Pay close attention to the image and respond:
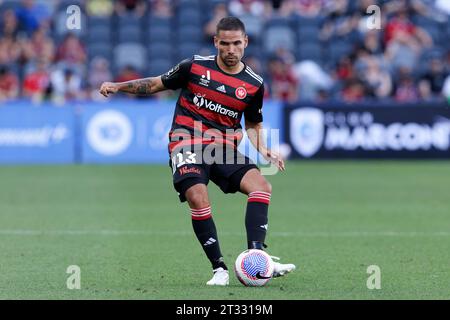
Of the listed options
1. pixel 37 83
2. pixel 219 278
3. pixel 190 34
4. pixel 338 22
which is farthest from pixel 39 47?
pixel 219 278

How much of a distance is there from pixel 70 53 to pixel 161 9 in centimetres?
328

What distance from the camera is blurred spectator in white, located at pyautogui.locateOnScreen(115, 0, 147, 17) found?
25469 mm

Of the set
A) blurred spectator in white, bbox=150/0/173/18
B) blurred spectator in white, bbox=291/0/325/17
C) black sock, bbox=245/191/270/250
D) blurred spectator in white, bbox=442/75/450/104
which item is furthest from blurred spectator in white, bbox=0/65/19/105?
black sock, bbox=245/191/270/250

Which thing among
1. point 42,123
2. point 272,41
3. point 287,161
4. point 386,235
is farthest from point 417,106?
point 386,235

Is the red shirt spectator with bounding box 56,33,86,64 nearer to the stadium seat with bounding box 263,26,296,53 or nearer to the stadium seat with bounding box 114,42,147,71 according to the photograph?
the stadium seat with bounding box 114,42,147,71

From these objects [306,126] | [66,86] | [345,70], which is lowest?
[306,126]

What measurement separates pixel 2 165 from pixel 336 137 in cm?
667

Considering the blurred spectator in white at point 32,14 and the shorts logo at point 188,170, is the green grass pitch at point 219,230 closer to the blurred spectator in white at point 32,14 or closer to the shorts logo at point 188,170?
the shorts logo at point 188,170

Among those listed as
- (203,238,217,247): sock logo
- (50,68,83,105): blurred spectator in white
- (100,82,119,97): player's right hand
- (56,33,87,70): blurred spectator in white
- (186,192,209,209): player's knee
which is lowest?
(203,238,217,247): sock logo

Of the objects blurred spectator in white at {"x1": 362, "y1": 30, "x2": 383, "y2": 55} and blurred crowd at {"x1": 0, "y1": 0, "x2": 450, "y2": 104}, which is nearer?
blurred crowd at {"x1": 0, "y1": 0, "x2": 450, "y2": 104}

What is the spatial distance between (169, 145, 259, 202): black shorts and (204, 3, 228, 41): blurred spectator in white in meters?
15.3

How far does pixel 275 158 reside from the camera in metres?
7.89

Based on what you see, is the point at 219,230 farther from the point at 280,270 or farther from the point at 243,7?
the point at 243,7

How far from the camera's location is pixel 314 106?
21.3 m
